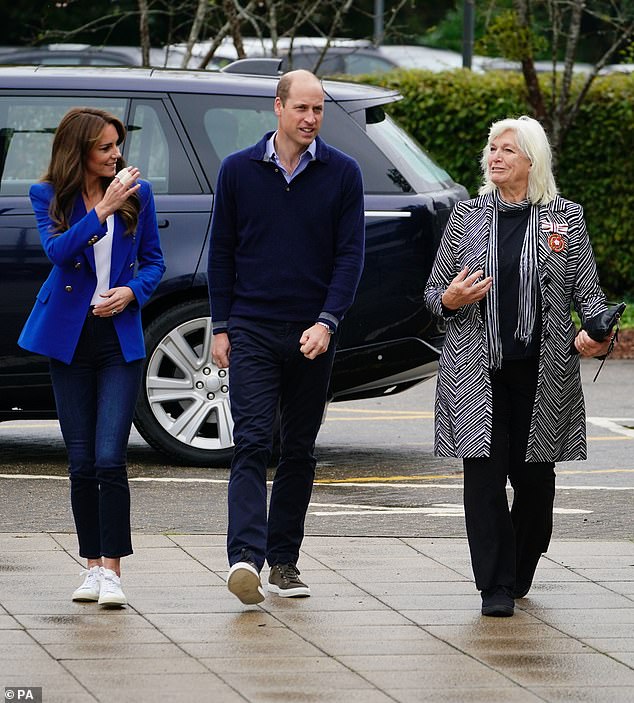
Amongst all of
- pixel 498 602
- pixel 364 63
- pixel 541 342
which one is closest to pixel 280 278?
pixel 541 342

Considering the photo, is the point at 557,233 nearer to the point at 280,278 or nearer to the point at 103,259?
the point at 280,278

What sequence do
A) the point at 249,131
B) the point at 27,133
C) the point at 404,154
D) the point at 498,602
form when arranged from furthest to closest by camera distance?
the point at 404,154 → the point at 249,131 → the point at 27,133 → the point at 498,602

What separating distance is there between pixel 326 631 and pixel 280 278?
125 cm

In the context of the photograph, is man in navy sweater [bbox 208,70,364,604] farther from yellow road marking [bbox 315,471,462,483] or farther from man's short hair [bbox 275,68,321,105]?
yellow road marking [bbox 315,471,462,483]

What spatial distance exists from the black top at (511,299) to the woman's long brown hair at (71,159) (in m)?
1.30

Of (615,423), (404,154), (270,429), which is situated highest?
(404,154)

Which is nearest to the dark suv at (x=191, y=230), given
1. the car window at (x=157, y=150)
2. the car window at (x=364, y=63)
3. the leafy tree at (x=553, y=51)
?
the car window at (x=157, y=150)

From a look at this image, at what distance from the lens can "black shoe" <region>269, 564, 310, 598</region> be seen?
235 inches

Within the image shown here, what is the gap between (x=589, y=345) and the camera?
5.81 meters

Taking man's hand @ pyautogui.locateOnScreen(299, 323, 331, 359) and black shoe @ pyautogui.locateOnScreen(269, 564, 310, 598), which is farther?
black shoe @ pyautogui.locateOnScreen(269, 564, 310, 598)

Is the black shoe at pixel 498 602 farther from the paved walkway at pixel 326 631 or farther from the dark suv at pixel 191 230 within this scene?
the dark suv at pixel 191 230

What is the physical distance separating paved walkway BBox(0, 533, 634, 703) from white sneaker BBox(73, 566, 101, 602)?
0.06 meters

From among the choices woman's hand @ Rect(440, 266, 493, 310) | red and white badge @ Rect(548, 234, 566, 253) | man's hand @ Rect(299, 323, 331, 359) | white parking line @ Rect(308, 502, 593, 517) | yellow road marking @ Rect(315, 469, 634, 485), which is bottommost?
yellow road marking @ Rect(315, 469, 634, 485)

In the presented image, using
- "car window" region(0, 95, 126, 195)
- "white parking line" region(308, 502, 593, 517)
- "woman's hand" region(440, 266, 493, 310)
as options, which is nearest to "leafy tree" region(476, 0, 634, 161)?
"car window" region(0, 95, 126, 195)
